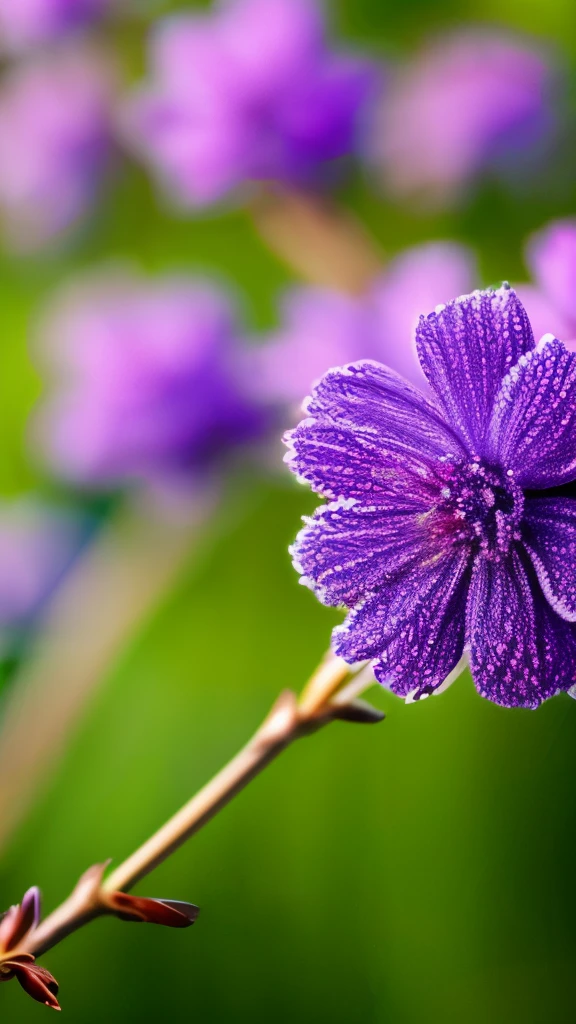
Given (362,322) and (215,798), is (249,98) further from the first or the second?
(215,798)

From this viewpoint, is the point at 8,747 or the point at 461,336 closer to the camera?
the point at 461,336

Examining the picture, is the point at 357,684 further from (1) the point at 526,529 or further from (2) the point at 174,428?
(2) the point at 174,428

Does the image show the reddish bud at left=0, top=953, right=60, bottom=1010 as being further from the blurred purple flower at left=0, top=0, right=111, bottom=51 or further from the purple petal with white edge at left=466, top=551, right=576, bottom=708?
the blurred purple flower at left=0, top=0, right=111, bottom=51

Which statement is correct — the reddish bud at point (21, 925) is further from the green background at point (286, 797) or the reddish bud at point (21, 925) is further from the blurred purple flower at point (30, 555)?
the blurred purple flower at point (30, 555)

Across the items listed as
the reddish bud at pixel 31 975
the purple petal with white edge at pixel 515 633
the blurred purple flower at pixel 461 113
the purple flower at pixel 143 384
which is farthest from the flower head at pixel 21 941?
the blurred purple flower at pixel 461 113

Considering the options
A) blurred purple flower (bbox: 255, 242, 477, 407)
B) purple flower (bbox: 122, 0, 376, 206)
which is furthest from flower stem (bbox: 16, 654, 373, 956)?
purple flower (bbox: 122, 0, 376, 206)

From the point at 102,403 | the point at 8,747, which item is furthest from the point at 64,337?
the point at 8,747

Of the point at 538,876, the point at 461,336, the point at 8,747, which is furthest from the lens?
the point at 8,747

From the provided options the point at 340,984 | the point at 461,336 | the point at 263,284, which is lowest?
the point at 340,984
